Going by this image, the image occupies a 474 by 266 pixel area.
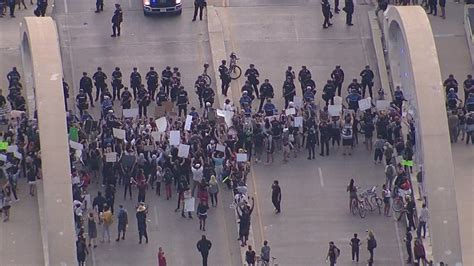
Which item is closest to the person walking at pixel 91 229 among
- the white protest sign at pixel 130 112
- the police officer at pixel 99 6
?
the white protest sign at pixel 130 112

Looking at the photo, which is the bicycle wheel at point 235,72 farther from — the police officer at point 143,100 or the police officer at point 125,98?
the police officer at point 125,98

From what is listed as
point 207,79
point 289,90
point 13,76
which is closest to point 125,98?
point 207,79

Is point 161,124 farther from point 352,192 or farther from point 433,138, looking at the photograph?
point 433,138

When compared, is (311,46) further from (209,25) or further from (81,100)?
(81,100)

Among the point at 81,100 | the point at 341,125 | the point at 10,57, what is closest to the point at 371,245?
the point at 341,125

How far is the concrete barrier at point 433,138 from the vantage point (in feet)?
226

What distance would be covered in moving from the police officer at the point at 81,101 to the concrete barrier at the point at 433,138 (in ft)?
37.0

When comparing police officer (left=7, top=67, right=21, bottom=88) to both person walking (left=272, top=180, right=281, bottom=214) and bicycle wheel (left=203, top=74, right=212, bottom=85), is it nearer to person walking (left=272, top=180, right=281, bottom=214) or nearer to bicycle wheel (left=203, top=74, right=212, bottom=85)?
bicycle wheel (left=203, top=74, right=212, bottom=85)

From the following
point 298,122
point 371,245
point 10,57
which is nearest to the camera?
point 371,245

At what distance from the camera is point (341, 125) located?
73.8 m

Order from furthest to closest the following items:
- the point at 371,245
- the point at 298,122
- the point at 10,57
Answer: the point at 10,57, the point at 298,122, the point at 371,245

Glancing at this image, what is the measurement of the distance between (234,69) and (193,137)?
6881 millimetres

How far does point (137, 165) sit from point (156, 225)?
209 cm

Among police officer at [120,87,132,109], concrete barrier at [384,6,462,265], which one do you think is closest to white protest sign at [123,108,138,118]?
police officer at [120,87,132,109]
